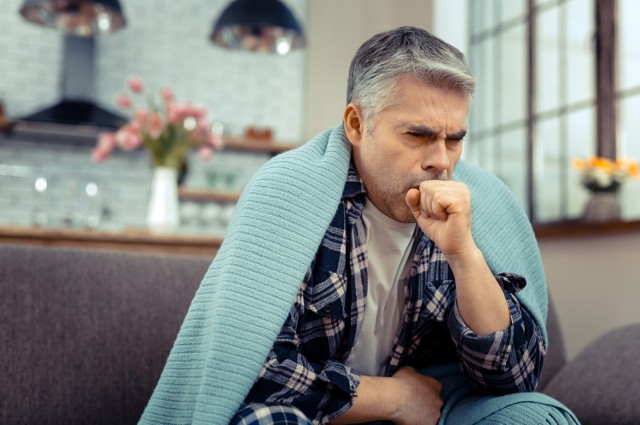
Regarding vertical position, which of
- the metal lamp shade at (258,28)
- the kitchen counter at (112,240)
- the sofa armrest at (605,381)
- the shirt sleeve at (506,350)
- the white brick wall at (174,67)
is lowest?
the sofa armrest at (605,381)

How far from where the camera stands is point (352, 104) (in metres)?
1.43

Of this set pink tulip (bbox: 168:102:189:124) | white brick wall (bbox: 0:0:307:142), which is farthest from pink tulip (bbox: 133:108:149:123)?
white brick wall (bbox: 0:0:307:142)

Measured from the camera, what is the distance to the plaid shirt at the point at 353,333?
1.28 meters

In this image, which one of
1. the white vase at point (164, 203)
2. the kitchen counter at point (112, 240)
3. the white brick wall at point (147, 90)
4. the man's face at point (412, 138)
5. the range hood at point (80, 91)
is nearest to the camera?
the man's face at point (412, 138)

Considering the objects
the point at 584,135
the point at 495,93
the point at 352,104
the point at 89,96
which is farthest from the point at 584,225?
the point at 89,96

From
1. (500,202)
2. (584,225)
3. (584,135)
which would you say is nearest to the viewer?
(500,202)

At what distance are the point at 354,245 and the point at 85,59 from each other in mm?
5070

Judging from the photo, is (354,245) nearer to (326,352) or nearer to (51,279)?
(326,352)

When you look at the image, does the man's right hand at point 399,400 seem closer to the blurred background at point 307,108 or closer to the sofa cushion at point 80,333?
the sofa cushion at point 80,333

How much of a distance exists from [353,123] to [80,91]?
194 inches

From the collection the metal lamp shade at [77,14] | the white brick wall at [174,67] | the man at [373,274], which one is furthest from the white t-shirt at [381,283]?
the white brick wall at [174,67]

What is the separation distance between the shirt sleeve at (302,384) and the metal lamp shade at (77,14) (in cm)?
286

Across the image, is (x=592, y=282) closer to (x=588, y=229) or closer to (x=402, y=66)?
(x=588, y=229)

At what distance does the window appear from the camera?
3803 mm
